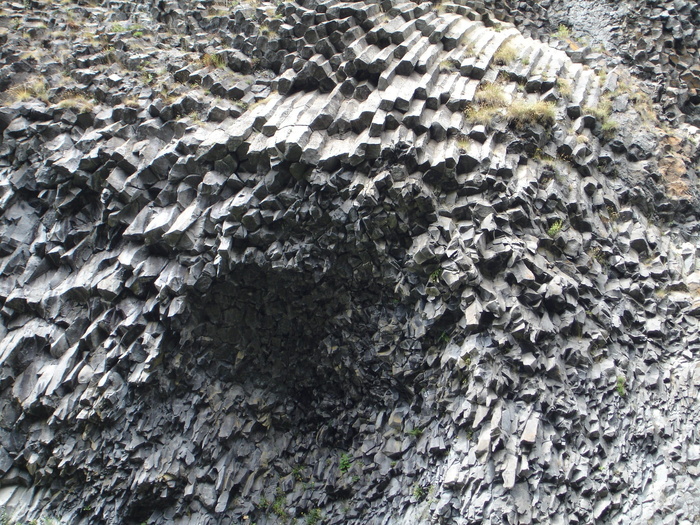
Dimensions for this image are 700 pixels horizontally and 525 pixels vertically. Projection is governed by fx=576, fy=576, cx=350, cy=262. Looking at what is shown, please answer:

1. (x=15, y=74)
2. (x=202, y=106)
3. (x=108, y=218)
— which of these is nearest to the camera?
(x=108, y=218)

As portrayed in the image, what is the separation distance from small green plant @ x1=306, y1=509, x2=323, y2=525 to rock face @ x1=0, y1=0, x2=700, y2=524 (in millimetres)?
55

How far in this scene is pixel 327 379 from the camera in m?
12.6

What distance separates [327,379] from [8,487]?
6.67 m

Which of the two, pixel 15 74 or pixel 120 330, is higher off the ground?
pixel 15 74

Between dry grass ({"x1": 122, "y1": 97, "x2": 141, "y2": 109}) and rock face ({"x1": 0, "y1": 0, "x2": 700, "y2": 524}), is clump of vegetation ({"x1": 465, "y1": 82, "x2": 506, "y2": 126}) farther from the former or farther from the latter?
dry grass ({"x1": 122, "y1": 97, "x2": 141, "y2": 109})

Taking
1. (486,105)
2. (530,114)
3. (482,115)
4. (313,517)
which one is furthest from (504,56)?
(313,517)

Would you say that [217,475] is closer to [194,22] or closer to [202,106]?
→ [202,106]

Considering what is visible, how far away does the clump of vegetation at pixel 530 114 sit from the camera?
1210 centimetres

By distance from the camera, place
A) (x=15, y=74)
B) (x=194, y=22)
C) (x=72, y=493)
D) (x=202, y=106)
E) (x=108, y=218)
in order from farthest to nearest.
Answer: (x=194, y=22)
(x=15, y=74)
(x=202, y=106)
(x=108, y=218)
(x=72, y=493)

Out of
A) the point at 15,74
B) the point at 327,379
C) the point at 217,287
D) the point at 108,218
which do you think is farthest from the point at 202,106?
the point at 327,379

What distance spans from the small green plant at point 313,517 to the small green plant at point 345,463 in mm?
937

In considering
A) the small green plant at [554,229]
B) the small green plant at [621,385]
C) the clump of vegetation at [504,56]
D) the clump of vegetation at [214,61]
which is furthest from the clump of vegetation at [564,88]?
the clump of vegetation at [214,61]

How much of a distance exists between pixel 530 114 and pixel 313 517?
9.46 metres

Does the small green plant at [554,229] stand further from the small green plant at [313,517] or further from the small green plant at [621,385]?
the small green plant at [313,517]
